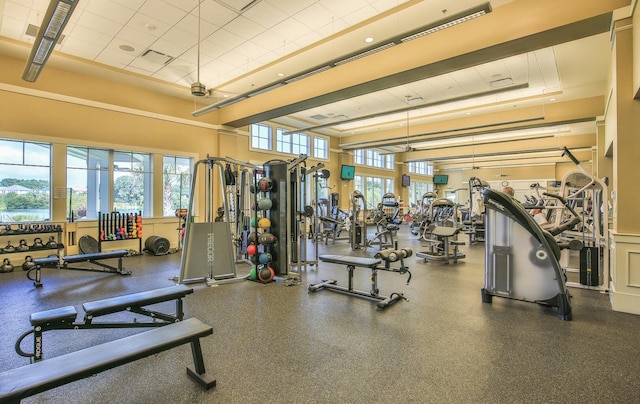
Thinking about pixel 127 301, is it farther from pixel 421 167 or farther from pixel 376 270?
pixel 421 167

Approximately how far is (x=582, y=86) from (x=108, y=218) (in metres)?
11.2

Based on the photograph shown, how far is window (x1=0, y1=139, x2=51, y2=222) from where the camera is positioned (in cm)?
595

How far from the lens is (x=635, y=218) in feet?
11.6

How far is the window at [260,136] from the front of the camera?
1015 cm

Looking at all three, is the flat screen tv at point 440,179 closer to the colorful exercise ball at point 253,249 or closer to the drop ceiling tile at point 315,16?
the drop ceiling tile at point 315,16

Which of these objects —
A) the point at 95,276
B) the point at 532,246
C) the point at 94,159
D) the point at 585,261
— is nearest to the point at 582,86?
the point at 585,261

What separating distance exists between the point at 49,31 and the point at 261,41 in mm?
2854

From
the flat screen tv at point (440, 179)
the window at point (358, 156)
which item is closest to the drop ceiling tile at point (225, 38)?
the window at point (358, 156)

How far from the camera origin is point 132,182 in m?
7.55

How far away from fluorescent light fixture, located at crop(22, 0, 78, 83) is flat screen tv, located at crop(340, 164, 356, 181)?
9.69 meters

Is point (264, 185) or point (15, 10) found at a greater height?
point (15, 10)

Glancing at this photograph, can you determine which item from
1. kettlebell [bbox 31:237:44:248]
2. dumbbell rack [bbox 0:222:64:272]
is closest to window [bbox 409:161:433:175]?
dumbbell rack [bbox 0:222:64:272]

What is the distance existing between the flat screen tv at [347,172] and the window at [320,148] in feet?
2.75

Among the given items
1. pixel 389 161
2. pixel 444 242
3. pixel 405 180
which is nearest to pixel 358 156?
pixel 389 161
